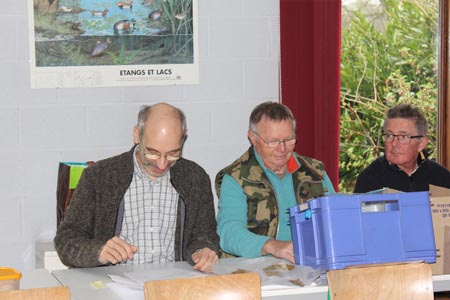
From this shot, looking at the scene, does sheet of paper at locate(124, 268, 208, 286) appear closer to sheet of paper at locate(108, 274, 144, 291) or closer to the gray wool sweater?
sheet of paper at locate(108, 274, 144, 291)

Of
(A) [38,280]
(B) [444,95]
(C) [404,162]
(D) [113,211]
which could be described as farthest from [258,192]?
(B) [444,95]

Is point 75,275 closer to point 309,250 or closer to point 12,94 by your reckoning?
point 309,250

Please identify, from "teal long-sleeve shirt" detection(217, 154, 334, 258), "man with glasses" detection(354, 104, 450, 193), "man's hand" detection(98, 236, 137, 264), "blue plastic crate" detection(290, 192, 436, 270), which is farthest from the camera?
"man with glasses" detection(354, 104, 450, 193)

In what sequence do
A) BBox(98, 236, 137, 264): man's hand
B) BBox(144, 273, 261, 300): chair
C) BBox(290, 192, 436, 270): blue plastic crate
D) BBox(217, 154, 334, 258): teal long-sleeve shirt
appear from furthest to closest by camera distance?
1. BBox(217, 154, 334, 258): teal long-sleeve shirt
2. BBox(98, 236, 137, 264): man's hand
3. BBox(290, 192, 436, 270): blue plastic crate
4. BBox(144, 273, 261, 300): chair

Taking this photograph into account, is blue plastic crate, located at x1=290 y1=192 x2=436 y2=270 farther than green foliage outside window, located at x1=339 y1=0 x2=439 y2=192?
No

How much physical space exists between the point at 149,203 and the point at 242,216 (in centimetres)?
42

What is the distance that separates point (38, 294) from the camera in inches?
90.9

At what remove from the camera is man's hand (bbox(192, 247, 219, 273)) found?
119 inches

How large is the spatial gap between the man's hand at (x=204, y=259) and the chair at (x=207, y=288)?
1.63 feet

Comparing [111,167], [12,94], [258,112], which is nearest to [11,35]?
[12,94]

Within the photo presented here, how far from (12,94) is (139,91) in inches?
24.6

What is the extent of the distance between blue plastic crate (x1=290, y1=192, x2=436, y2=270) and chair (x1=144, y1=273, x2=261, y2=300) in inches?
15.4

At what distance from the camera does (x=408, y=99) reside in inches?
194

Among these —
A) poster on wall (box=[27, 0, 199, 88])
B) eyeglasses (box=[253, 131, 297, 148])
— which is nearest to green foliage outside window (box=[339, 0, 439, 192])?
poster on wall (box=[27, 0, 199, 88])
